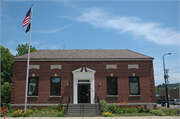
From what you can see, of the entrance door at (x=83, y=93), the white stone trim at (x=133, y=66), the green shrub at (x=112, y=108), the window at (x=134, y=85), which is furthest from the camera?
the white stone trim at (x=133, y=66)

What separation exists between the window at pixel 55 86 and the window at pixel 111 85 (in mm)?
5962

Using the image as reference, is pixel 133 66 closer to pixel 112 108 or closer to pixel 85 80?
pixel 112 108

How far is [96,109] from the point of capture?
17.8 m

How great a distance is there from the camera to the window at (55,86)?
65.3 feet

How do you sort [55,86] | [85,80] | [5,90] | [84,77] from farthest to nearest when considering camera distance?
[5,90], [85,80], [55,86], [84,77]

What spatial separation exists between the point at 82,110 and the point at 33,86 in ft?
22.8

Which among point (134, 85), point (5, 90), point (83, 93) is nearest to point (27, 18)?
point (83, 93)

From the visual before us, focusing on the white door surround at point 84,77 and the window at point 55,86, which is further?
the window at point 55,86

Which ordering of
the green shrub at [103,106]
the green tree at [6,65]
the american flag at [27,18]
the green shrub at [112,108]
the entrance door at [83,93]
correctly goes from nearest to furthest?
the american flag at [27,18] → the green shrub at [103,106] → the green shrub at [112,108] → the entrance door at [83,93] → the green tree at [6,65]

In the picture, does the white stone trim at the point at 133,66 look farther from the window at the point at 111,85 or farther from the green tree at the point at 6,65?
the green tree at the point at 6,65

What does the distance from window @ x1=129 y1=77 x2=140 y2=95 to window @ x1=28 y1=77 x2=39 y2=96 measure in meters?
11.4

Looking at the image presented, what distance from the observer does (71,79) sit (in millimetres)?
20078

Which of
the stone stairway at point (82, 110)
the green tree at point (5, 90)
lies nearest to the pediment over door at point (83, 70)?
the stone stairway at point (82, 110)

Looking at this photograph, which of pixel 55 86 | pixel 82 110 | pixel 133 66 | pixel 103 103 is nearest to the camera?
pixel 82 110
